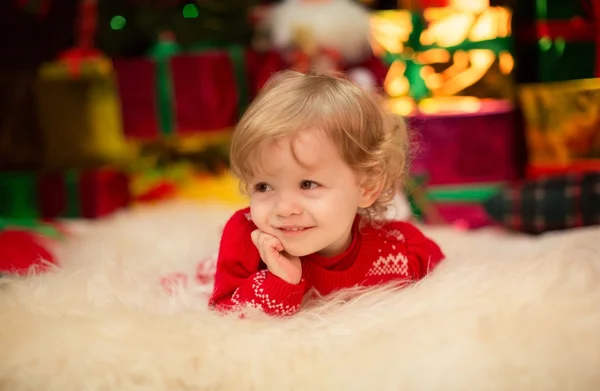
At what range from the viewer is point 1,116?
6.97 feet

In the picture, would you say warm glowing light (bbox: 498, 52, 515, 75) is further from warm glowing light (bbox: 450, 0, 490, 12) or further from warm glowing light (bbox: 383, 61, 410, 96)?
warm glowing light (bbox: 383, 61, 410, 96)

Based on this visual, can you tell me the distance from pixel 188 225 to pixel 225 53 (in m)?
0.70

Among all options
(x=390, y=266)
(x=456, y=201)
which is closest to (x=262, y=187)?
(x=390, y=266)

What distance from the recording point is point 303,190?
917mm

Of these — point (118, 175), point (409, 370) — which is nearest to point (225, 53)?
point (118, 175)

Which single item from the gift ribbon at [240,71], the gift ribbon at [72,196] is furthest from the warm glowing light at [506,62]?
the gift ribbon at [72,196]

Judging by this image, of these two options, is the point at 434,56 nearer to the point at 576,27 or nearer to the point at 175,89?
the point at 576,27

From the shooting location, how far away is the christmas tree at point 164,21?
2051 millimetres

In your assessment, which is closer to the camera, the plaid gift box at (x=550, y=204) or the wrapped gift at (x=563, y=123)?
the plaid gift box at (x=550, y=204)

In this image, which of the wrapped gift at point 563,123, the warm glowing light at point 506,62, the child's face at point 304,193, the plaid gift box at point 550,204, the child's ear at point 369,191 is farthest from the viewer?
the warm glowing light at point 506,62

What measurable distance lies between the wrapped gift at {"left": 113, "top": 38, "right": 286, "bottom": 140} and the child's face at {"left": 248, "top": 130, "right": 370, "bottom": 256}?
3.83 feet

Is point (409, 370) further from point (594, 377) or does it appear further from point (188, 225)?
point (188, 225)

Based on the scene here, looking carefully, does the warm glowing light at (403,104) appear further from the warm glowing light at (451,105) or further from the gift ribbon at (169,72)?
the gift ribbon at (169,72)

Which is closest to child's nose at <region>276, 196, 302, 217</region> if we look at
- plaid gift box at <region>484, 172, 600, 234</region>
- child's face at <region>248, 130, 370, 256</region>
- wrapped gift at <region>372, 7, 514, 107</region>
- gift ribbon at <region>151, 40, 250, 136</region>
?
child's face at <region>248, 130, 370, 256</region>
